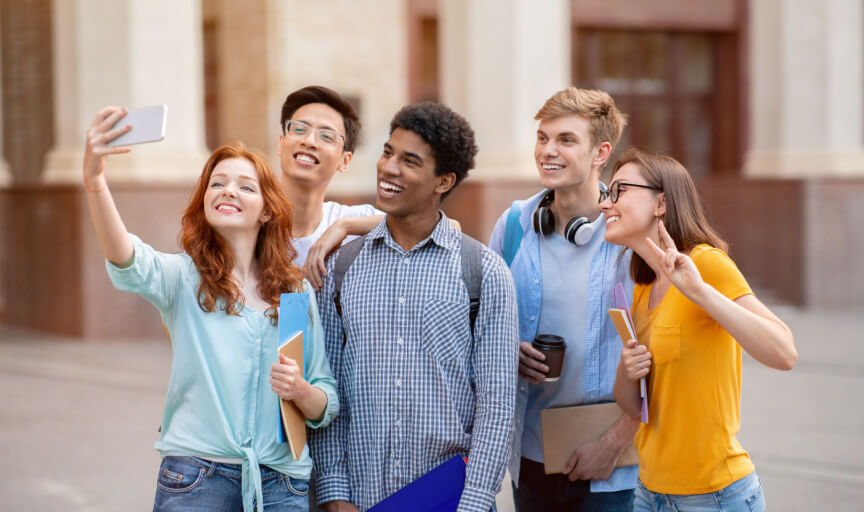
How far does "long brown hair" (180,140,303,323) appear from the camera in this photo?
292 centimetres

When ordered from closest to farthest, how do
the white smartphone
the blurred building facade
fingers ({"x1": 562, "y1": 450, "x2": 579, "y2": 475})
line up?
the white smartphone < fingers ({"x1": 562, "y1": 450, "x2": 579, "y2": 475}) < the blurred building facade

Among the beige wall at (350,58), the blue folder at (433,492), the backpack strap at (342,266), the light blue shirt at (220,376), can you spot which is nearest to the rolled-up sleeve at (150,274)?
the light blue shirt at (220,376)

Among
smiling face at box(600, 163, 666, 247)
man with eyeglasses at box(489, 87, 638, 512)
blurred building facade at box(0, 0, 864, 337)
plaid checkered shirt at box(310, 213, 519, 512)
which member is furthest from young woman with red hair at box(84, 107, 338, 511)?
blurred building facade at box(0, 0, 864, 337)

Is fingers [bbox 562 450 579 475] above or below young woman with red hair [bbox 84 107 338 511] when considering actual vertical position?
below

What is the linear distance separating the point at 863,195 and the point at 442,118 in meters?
12.4

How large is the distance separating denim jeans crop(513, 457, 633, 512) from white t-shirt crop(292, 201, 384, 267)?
102 cm

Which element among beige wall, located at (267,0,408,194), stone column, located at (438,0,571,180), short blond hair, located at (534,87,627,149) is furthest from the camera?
beige wall, located at (267,0,408,194)

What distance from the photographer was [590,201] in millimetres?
3424

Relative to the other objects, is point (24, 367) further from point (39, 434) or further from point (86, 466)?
point (86, 466)

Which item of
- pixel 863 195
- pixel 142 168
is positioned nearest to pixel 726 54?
pixel 863 195

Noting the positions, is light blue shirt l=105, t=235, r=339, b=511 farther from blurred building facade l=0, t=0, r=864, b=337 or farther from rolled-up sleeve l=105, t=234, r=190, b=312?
blurred building facade l=0, t=0, r=864, b=337

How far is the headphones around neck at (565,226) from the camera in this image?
3.33 meters

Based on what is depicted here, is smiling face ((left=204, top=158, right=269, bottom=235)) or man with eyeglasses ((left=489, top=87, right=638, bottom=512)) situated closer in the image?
smiling face ((left=204, top=158, right=269, bottom=235))

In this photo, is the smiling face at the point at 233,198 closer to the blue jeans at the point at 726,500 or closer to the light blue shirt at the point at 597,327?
the light blue shirt at the point at 597,327
